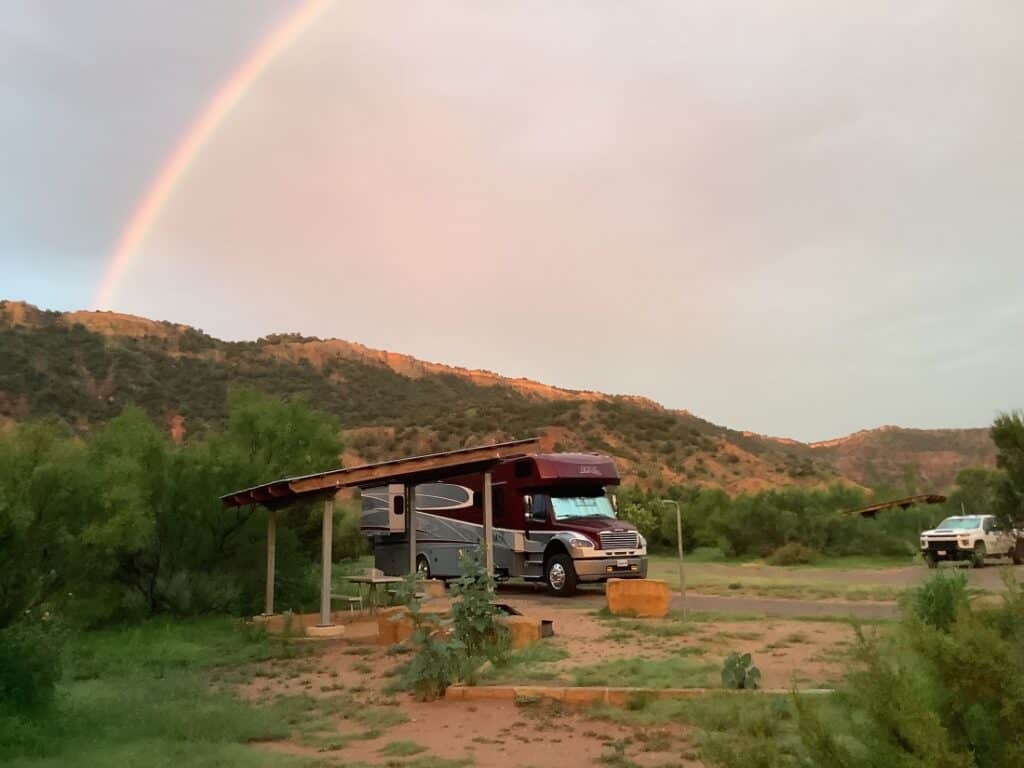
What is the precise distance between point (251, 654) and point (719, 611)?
7910mm

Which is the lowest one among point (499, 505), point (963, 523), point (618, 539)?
point (618, 539)

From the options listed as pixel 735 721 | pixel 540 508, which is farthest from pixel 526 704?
pixel 540 508

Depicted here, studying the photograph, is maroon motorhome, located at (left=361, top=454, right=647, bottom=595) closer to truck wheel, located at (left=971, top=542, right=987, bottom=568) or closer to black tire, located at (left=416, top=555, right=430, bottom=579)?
black tire, located at (left=416, top=555, right=430, bottom=579)

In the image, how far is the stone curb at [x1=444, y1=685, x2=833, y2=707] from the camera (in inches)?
311

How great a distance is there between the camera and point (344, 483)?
13.8 meters

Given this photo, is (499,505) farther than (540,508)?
Yes

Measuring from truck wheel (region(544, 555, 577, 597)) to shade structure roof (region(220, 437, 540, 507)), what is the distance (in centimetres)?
344

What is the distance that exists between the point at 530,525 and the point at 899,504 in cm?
2130

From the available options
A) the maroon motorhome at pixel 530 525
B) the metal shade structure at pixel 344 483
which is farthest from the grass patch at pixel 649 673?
the maroon motorhome at pixel 530 525

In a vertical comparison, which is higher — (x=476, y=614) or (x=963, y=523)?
(x=963, y=523)

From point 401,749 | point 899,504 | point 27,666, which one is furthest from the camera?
point 899,504

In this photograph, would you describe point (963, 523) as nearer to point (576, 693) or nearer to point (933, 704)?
point (576, 693)

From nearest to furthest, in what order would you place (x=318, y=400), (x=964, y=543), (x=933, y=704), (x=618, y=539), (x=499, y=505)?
(x=933, y=704) → (x=618, y=539) → (x=499, y=505) → (x=964, y=543) → (x=318, y=400)

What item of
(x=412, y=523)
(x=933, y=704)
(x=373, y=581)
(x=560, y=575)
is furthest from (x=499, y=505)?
(x=933, y=704)
